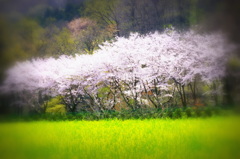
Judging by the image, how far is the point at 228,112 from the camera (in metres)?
1.72

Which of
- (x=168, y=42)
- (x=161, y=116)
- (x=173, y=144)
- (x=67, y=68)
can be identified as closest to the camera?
(x=173, y=144)

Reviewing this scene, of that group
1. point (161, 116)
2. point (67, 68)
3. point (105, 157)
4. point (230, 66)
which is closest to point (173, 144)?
point (105, 157)

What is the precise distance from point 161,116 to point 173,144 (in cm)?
547

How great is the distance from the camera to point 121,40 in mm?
11180

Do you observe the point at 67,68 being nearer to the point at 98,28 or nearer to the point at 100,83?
the point at 100,83

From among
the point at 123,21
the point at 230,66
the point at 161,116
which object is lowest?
the point at 161,116

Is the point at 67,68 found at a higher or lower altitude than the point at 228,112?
higher

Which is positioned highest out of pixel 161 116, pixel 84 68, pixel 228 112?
pixel 84 68

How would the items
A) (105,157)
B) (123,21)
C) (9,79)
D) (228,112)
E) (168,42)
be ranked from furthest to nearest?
(168,42), (123,21), (105,157), (9,79), (228,112)

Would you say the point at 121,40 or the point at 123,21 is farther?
the point at 121,40

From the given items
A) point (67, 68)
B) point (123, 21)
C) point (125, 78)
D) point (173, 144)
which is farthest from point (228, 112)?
point (67, 68)

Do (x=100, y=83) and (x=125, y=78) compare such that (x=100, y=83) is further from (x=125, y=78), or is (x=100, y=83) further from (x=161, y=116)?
(x=161, y=116)

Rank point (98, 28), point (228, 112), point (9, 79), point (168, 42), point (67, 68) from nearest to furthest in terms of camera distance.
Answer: point (228, 112)
point (9, 79)
point (168, 42)
point (98, 28)
point (67, 68)

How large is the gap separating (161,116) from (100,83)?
5.58 meters
